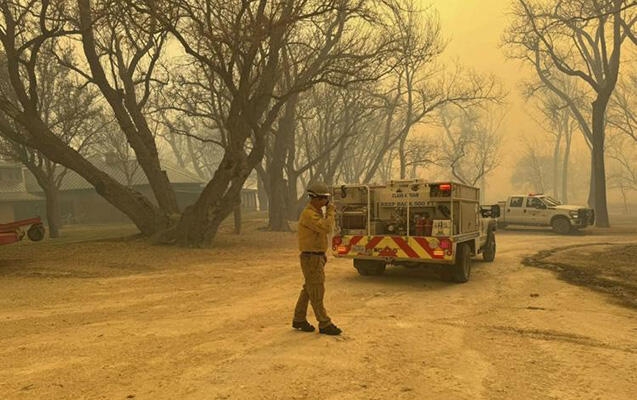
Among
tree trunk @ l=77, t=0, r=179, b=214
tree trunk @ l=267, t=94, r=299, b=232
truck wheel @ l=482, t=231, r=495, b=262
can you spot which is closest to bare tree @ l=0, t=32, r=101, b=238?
tree trunk @ l=77, t=0, r=179, b=214

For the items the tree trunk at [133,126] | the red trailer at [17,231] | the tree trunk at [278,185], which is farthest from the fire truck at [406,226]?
the tree trunk at [278,185]

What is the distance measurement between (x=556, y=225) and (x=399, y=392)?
23868mm

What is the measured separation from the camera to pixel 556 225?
2573 cm

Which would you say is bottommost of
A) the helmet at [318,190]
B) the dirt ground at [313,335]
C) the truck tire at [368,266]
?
the dirt ground at [313,335]

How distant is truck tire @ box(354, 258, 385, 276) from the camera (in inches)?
469

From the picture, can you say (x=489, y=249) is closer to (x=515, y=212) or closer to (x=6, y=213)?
(x=515, y=212)

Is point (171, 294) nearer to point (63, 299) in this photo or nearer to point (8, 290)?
point (63, 299)

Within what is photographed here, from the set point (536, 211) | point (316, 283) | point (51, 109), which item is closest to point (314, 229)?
point (316, 283)

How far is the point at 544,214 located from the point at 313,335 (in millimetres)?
22810

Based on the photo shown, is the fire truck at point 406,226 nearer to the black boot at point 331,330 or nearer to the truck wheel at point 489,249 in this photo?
the truck wheel at point 489,249

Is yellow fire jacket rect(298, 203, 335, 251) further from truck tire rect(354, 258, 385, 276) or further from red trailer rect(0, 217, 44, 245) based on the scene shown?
red trailer rect(0, 217, 44, 245)

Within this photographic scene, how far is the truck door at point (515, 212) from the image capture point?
1061 inches

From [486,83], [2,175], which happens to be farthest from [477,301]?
[2,175]

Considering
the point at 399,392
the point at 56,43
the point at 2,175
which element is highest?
the point at 56,43
